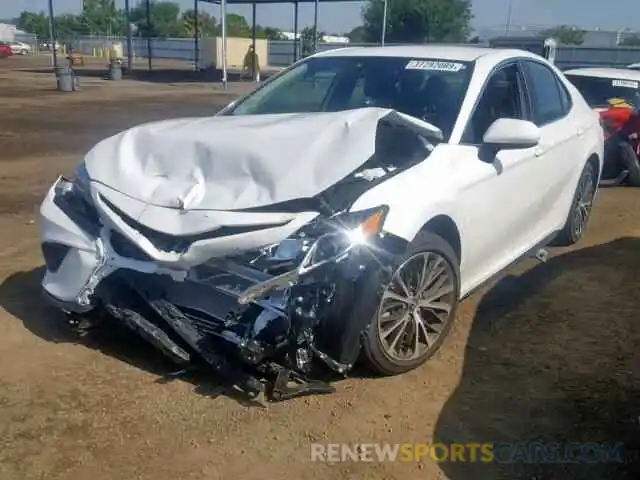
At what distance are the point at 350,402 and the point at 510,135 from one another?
5.74 feet

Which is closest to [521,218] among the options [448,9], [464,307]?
[464,307]

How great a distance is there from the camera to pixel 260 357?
3.32 m

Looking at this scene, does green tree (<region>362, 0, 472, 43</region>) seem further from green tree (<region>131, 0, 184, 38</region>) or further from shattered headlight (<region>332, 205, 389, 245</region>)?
shattered headlight (<region>332, 205, 389, 245</region>)

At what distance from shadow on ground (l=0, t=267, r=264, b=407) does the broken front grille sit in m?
0.73

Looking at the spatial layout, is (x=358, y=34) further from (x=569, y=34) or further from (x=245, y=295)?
(x=245, y=295)

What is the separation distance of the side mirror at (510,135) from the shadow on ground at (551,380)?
1160 millimetres

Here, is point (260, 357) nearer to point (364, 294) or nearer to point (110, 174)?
point (364, 294)

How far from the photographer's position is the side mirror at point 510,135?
159 inches

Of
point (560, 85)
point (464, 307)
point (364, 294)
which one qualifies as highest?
point (560, 85)

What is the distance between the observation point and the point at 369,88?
4750 millimetres

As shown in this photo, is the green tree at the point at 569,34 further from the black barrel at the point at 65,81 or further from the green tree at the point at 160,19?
the black barrel at the point at 65,81

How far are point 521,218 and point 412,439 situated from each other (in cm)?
203

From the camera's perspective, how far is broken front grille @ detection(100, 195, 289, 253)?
3.34 meters

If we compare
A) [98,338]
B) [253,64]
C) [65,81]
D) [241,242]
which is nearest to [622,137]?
[241,242]
